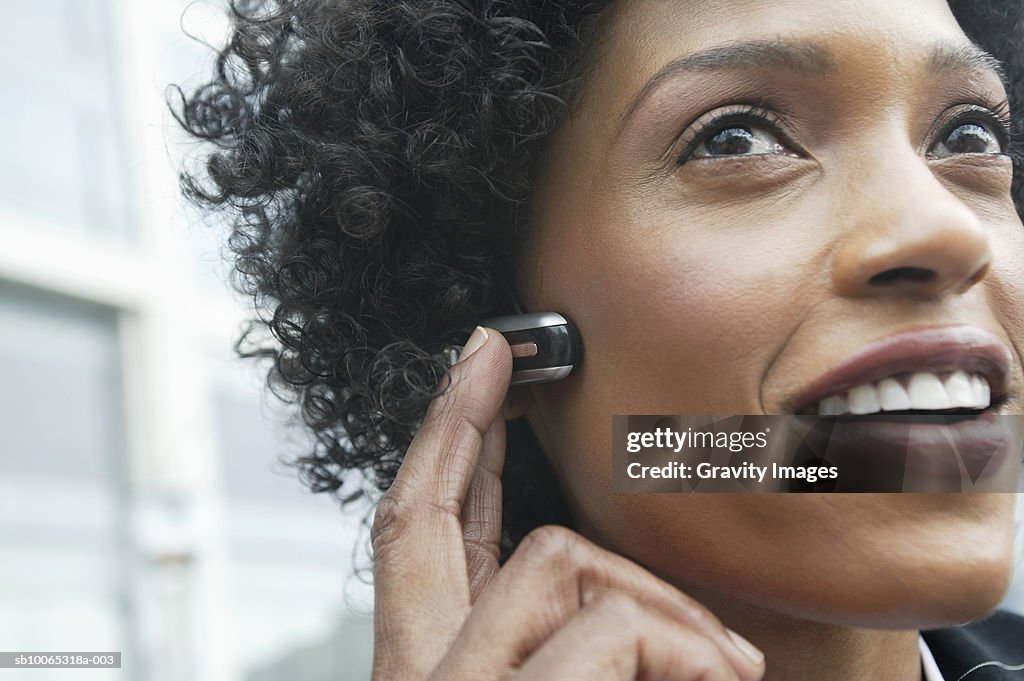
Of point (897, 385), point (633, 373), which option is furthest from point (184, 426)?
point (897, 385)

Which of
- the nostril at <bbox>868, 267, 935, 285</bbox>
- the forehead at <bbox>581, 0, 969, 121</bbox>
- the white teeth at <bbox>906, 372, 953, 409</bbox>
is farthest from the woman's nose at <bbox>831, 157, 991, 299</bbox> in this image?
the forehead at <bbox>581, 0, 969, 121</bbox>

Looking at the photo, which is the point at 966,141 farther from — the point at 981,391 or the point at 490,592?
the point at 490,592

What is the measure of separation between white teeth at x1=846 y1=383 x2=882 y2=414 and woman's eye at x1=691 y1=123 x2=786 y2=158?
1.25ft

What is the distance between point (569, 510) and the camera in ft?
5.97

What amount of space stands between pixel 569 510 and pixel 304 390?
599mm

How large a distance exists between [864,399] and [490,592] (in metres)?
0.53

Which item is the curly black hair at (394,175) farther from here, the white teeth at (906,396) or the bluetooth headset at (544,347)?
the white teeth at (906,396)

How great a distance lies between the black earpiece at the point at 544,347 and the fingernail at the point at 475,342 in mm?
47

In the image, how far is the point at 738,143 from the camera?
142cm

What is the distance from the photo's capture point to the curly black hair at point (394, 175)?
1624 mm

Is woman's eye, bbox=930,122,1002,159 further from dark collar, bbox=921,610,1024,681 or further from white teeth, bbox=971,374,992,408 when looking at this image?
dark collar, bbox=921,610,1024,681

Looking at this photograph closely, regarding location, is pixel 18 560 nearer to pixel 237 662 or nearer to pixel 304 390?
pixel 237 662

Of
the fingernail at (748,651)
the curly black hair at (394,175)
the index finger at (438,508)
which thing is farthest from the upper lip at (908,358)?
the curly black hair at (394,175)

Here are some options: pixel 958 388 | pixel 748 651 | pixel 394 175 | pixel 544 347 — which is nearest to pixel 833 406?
pixel 958 388
